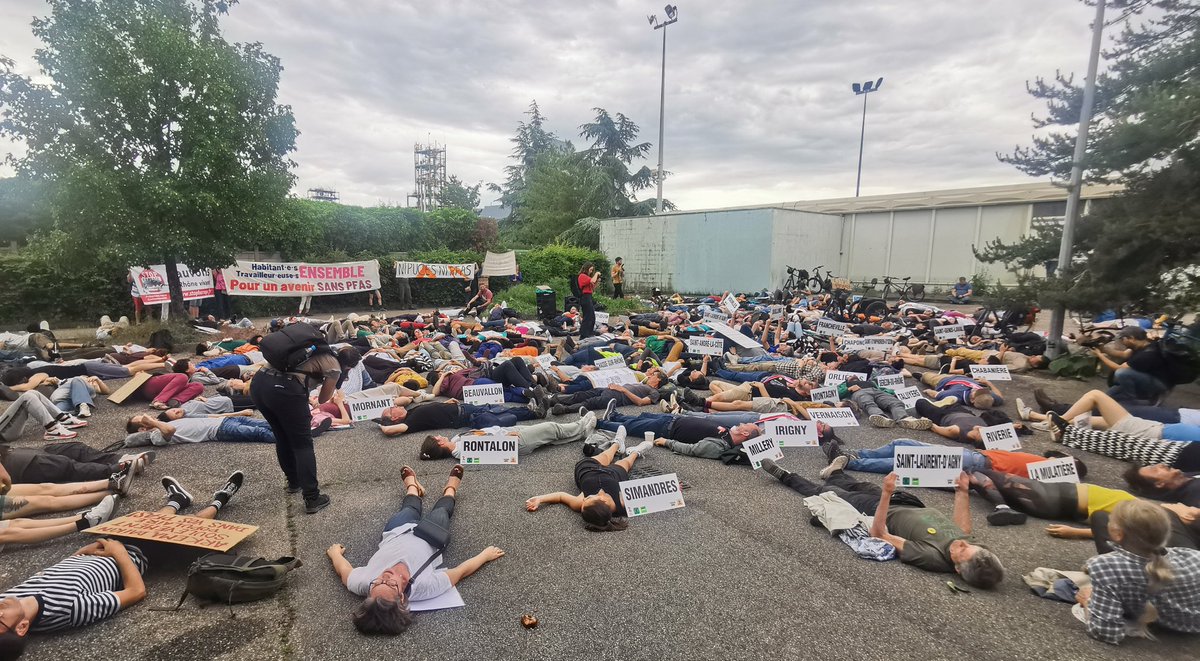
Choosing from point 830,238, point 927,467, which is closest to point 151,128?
point 927,467

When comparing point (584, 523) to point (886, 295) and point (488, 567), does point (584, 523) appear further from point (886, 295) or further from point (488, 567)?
point (886, 295)

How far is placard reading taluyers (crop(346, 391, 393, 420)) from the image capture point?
273 inches

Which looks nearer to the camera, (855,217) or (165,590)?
(165,590)

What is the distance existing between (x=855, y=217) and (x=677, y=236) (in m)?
9.12

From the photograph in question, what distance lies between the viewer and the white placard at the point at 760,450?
5.50 m

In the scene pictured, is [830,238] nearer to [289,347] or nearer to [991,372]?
[991,372]

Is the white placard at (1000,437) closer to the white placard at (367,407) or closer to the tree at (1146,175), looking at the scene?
the tree at (1146,175)

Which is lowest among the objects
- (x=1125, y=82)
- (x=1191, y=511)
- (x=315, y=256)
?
(x=1191, y=511)

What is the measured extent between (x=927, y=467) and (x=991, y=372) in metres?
4.94

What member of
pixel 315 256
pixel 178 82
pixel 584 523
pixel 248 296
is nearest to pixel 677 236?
pixel 315 256

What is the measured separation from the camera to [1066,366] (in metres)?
9.27

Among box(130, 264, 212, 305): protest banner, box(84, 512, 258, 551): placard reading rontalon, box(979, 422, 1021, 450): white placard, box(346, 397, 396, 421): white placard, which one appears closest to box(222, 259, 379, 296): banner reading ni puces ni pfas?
box(130, 264, 212, 305): protest banner

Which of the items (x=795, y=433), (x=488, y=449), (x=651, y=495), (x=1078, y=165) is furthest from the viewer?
(x=1078, y=165)

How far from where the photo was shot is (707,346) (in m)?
9.84
